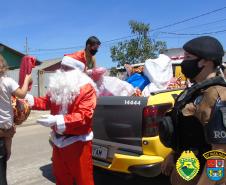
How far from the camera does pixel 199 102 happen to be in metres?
2.41

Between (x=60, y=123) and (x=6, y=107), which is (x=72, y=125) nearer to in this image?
(x=60, y=123)

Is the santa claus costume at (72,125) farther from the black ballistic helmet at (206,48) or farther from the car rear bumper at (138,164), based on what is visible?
the black ballistic helmet at (206,48)

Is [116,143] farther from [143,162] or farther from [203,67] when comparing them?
[203,67]

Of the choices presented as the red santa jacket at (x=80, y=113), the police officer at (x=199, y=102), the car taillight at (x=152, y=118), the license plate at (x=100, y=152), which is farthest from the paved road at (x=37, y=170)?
the police officer at (x=199, y=102)

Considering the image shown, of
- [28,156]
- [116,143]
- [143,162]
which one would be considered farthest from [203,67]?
[28,156]

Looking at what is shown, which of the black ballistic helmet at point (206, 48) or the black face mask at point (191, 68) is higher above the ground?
the black ballistic helmet at point (206, 48)

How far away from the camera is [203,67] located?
2561 millimetres

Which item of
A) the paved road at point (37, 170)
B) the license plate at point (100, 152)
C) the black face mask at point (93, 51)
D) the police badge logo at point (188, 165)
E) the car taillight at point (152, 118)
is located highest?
the black face mask at point (93, 51)

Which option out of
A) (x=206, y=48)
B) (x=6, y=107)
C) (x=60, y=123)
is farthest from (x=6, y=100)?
(x=206, y=48)

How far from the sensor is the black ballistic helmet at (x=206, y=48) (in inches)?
99.5

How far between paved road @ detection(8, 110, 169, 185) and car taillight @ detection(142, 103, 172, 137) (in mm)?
1101

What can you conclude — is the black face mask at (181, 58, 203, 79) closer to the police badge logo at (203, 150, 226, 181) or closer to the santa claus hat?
the police badge logo at (203, 150, 226, 181)

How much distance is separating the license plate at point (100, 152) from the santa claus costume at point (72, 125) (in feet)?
3.72

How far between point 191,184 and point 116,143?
240 centimetres
